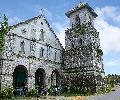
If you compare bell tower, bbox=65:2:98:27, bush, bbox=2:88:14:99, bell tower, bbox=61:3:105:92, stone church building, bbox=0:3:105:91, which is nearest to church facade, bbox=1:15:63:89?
stone church building, bbox=0:3:105:91

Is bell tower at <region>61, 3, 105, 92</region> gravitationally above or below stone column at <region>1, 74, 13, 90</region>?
above

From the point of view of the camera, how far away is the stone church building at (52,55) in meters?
23.3

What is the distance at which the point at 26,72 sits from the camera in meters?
24.5

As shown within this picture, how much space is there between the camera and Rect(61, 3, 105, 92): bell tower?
2762 centimetres

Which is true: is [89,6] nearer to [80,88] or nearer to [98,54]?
[98,54]

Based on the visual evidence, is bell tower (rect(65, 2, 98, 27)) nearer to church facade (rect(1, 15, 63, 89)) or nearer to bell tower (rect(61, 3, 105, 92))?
bell tower (rect(61, 3, 105, 92))

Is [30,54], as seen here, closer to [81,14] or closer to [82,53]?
[82,53]

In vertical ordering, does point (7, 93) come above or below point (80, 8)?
below

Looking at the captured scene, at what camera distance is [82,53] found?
29156 millimetres

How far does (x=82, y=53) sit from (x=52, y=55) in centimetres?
518

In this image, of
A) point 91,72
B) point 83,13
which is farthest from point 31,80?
point 83,13

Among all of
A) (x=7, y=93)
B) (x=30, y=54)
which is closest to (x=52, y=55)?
(x=30, y=54)

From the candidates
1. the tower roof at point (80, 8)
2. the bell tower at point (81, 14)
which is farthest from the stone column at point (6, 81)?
the tower roof at point (80, 8)

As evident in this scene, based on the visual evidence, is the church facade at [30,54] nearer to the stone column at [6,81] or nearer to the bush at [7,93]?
the stone column at [6,81]
